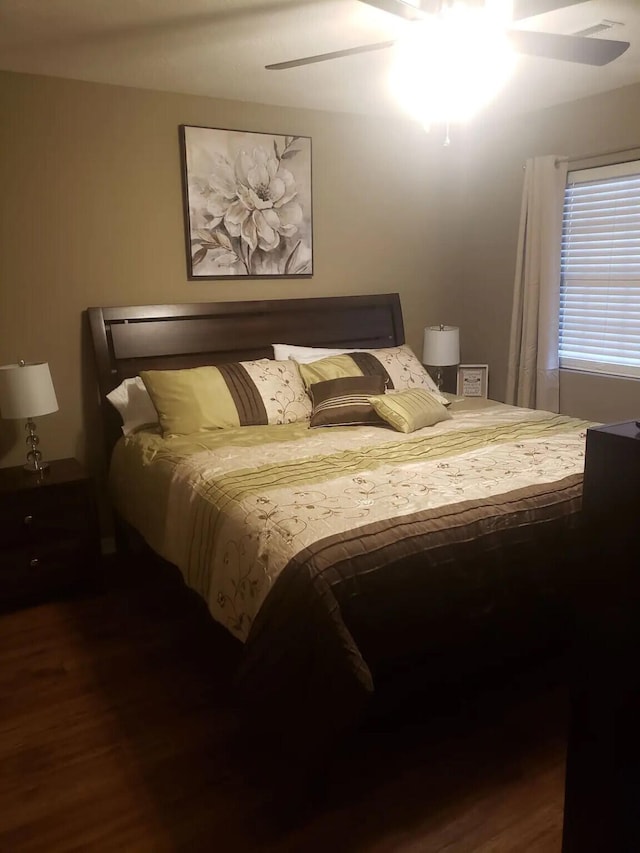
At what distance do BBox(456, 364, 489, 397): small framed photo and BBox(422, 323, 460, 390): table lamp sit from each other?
0.10 m

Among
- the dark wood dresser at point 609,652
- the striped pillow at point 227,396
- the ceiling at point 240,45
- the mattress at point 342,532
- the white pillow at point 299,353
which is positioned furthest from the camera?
the white pillow at point 299,353

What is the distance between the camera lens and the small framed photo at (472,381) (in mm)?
4055

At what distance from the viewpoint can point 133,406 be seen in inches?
125

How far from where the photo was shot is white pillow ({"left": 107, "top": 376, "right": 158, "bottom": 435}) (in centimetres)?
316

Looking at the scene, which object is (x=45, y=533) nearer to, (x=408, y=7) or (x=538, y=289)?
(x=408, y=7)

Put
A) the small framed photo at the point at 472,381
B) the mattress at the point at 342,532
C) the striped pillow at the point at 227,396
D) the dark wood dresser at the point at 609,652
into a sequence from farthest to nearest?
the small framed photo at the point at 472,381 < the striped pillow at the point at 227,396 < the mattress at the point at 342,532 < the dark wood dresser at the point at 609,652

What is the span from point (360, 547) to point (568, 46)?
1.71 metres

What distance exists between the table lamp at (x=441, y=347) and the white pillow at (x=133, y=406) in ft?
6.02

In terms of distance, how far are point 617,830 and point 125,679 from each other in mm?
1853

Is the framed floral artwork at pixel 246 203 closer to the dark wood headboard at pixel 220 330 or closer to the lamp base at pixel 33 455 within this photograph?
the dark wood headboard at pixel 220 330

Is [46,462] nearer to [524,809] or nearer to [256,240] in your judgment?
[256,240]

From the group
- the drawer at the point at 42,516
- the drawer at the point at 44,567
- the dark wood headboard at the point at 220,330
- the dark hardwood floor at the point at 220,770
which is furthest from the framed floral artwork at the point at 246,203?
the dark hardwood floor at the point at 220,770

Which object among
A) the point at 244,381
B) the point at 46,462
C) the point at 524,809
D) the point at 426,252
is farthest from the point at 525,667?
the point at 426,252

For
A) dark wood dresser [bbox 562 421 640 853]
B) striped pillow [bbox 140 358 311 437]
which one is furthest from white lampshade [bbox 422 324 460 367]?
dark wood dresser [bbox 562 421 640 853]
